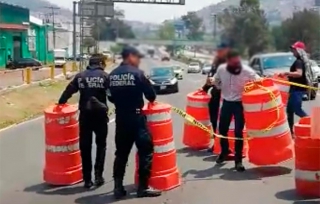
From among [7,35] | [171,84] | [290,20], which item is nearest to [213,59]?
[290,20]

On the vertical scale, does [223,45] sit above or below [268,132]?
above

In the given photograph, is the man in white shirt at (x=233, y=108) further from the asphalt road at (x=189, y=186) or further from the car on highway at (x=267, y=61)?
the car on highway at (x=267, y=61)

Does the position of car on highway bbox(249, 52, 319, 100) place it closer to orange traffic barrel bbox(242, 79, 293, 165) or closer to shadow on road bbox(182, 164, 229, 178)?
orange traffic barrel bbox(242, 79, 293, 165)

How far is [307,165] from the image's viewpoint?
7637mm

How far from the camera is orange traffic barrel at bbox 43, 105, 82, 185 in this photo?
8828mm

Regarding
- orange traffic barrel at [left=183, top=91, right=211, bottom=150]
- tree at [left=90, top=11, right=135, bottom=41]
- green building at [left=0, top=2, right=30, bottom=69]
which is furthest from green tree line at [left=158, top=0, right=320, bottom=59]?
green building at [left=0, top=2, right=30, bottom=69]

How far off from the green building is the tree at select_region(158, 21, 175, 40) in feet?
77.1

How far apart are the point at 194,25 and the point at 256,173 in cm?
498

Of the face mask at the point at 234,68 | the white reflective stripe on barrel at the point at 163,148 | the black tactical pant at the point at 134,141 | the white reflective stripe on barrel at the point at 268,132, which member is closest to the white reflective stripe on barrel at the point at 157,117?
the black tactical pant at the point at 134,141

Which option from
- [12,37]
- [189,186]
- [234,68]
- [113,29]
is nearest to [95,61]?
[189,186]

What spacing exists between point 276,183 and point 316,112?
4.55 ft

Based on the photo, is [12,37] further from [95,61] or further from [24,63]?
[95,61]

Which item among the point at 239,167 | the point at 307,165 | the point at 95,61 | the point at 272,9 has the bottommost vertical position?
the point at 239,167

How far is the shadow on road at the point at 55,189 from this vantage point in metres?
8.54
